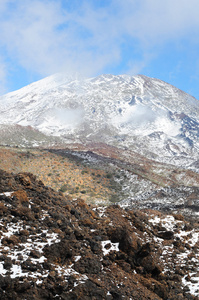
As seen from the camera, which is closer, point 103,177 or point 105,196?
point 105,196

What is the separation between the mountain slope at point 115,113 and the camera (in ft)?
266

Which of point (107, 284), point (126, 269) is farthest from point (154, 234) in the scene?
point (107, 284)

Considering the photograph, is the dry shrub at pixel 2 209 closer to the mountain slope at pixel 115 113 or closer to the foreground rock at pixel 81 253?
the foreground rock at pixel 81 253

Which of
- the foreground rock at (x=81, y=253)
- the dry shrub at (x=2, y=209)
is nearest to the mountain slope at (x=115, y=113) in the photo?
the foreground rock at (x=81, y=253)

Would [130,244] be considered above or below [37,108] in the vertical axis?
below

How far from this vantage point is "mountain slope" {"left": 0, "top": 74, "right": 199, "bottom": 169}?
81062 mm

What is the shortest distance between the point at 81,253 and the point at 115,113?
96.8 meters

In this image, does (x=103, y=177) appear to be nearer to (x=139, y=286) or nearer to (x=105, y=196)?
(x=105, y=196)

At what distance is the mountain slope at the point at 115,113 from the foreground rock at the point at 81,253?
5552 centimetres

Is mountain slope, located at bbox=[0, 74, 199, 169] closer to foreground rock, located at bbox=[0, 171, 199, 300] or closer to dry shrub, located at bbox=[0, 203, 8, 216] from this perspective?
foreground rock, located at bbox=[0, 171, 199, 300]

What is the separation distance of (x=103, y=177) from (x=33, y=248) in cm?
2268

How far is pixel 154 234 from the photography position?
1027 cm

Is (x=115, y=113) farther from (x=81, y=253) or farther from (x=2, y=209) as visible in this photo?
(x=81, y=253)

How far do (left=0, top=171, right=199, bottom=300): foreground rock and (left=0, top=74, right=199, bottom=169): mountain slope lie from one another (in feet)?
182
